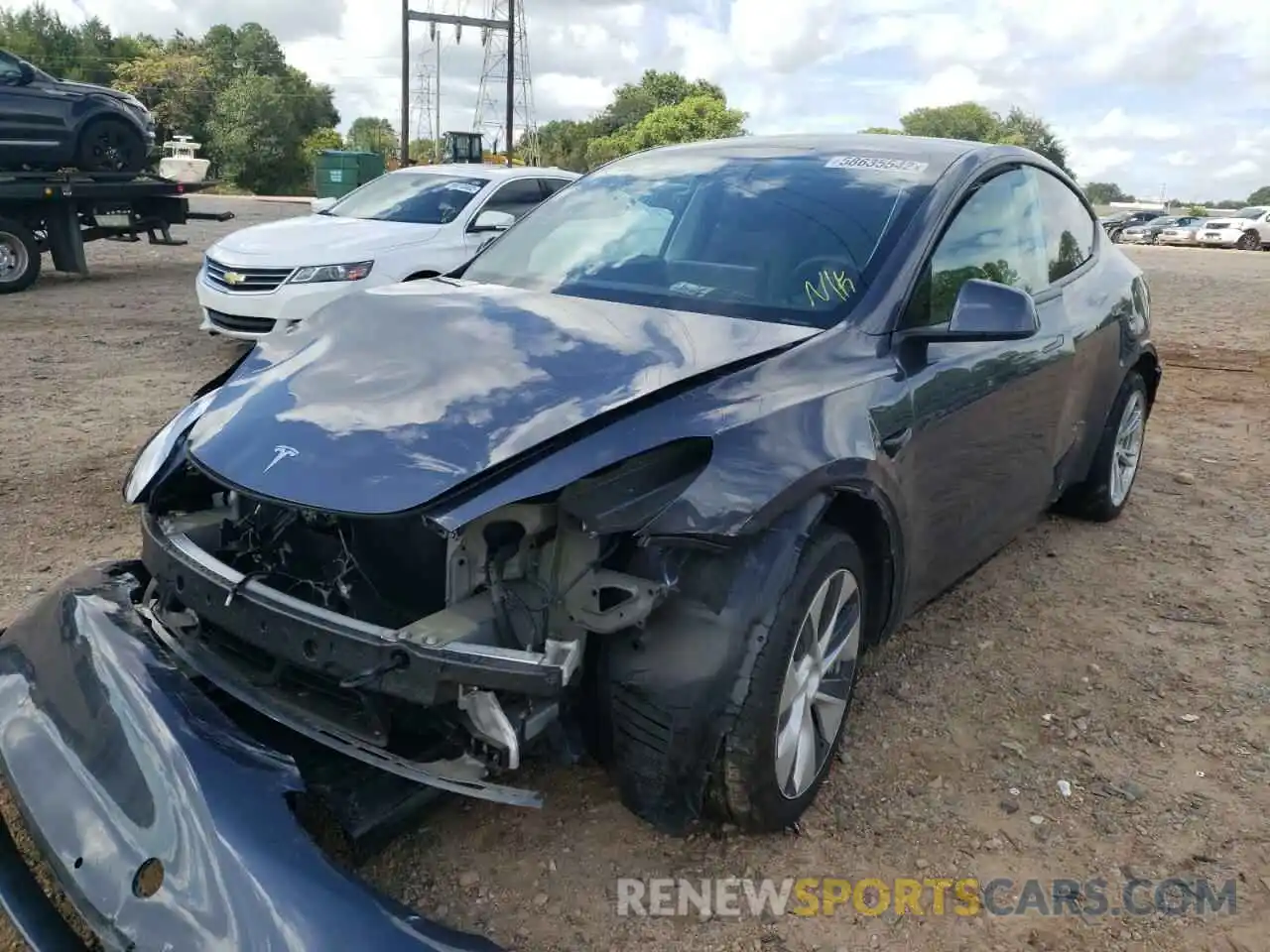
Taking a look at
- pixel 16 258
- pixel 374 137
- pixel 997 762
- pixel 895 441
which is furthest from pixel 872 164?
pixel 374 137

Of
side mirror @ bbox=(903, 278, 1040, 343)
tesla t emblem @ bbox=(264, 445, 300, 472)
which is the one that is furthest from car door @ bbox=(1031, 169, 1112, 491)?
tesla t emblem @ bbox=(264, 445, 300, 472)

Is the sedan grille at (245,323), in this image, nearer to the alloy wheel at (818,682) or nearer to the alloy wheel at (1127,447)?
the alloy wheel at (1127,447)

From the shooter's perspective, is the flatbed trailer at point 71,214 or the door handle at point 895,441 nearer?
the door handle at point 895,441

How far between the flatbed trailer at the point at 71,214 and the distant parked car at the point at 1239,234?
29.8 meters

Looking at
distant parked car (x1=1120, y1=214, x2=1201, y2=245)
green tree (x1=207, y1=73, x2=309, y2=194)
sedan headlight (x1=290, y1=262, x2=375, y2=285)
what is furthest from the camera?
green tree (x1=207, y1=73, x2=309, y2=194)

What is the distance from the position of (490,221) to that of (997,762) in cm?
672

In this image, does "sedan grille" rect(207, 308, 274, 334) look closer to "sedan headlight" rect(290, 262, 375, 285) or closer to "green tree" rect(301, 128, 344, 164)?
"sedan headlight" rect(290, 262, 375, 285)

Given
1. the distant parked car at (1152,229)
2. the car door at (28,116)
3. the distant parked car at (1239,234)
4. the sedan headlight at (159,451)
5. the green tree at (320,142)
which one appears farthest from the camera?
the green tree at (320,142)

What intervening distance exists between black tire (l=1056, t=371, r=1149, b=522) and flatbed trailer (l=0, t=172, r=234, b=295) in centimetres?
1091

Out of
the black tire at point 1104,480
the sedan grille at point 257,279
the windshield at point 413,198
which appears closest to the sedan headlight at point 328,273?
the sedan grille at point 257,279

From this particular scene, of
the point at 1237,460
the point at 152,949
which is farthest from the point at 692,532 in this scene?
the point at 1237,460

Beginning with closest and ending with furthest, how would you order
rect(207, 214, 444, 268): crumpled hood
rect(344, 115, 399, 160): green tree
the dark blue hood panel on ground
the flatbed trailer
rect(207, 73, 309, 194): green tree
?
the dark blue hood panel on ground, rect(207, 214, 444, 268): crumpled hood, the flatbed trailer, rect(207, 73, 309, 194): green tree, rect(344, 115, 399, 160): green tree

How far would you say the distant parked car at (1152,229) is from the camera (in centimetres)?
3431

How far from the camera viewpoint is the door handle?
8.96 ft
